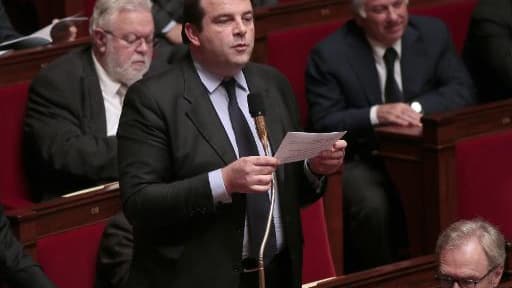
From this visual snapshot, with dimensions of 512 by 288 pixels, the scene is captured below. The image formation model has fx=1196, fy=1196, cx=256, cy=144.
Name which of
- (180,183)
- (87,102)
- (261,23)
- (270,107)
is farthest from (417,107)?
(180,183)

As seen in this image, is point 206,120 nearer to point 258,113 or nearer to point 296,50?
point 258,113

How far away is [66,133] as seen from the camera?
177 centimetres

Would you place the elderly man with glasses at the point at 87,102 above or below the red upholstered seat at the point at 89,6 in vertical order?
below

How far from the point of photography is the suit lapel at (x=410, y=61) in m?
2.01

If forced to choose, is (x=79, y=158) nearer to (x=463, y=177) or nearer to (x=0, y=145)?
(x=0, y=145)

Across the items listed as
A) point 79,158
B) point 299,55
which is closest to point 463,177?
point 299,55

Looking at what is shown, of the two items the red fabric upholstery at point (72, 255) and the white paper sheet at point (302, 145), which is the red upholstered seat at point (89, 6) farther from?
the white paper sheet at point (302, 145)

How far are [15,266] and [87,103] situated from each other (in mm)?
448

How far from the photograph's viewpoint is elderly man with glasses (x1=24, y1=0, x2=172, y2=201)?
175 centimetres

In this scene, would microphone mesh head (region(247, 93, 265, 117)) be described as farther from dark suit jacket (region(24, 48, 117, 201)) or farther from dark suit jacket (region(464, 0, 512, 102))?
dark suit jacket (region(464, 0, 512, 102))

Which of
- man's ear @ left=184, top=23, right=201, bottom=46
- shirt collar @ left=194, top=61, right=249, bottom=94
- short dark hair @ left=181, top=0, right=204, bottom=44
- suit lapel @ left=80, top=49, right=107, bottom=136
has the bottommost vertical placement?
suit lapel @ left=80, top=49, right=107, bottom=136

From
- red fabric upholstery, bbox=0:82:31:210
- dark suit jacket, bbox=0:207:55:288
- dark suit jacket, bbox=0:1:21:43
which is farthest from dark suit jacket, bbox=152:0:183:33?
dark suit jacket, bbox=0:207:55:288

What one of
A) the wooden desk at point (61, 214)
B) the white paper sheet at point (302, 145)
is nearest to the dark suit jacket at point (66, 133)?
the wooden desk at point (61, 214)

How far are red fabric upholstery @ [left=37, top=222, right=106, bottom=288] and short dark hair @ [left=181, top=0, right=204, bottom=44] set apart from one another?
15.4 inches
